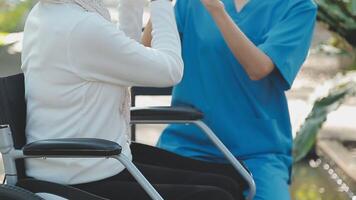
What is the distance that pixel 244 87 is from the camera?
9.66 feet

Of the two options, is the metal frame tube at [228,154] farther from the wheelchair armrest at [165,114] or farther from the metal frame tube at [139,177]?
the metal frame tube at [139,177]

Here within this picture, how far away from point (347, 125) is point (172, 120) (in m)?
4.08

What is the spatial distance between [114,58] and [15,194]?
43 cm

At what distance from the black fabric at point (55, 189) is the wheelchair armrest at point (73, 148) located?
0.12m

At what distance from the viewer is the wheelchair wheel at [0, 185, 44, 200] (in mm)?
2239

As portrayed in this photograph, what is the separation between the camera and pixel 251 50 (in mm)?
2773

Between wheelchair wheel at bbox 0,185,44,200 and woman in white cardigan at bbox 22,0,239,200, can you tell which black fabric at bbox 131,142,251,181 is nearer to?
woman in white cardigan at bbox 22,0,239,200

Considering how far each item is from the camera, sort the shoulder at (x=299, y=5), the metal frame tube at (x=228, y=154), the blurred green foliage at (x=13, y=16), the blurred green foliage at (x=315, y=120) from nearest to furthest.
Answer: the metal frame tube at (x=228, y=154), the shoulder at (x=299, y=5), the blurred green foliage at (x=315, y=120), the blurred green foliage at (x=13, y=16)

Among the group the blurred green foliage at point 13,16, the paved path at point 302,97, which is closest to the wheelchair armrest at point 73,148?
the paved path at point 302,97

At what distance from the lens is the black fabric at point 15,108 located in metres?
2.45

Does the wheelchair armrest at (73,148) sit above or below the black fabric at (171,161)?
above

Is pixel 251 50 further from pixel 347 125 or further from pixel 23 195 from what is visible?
pixel 347 125

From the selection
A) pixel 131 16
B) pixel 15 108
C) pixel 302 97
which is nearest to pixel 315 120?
pixel 131 16

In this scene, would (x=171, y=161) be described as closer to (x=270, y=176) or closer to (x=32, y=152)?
(x=270, y=176)
